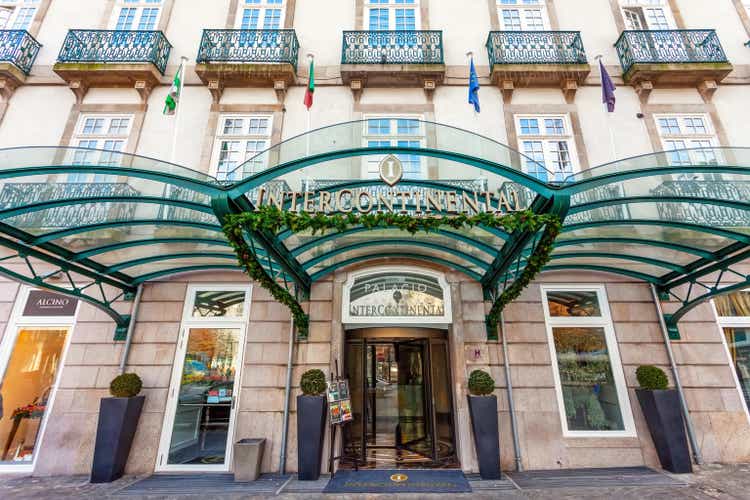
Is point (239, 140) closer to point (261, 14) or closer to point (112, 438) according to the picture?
point (261, 14)

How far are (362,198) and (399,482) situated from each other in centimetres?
464

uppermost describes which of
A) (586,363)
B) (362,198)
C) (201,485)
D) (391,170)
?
(391,170)

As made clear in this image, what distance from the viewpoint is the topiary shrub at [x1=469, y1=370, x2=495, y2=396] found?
5930 millimetres

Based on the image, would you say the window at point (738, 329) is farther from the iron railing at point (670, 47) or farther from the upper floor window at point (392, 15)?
the upper floor window at point (392, 15)

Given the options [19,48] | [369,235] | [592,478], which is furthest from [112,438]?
[19,48]

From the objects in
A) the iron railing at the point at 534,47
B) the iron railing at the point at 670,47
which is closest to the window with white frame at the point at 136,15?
the iron railing at the point at 534,47

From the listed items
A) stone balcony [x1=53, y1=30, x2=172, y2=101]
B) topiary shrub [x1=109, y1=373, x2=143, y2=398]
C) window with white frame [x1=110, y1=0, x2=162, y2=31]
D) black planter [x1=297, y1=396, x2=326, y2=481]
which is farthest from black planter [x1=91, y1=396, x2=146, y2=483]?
window with white frame [x1=110, y1=0, x2=162, y2=31]

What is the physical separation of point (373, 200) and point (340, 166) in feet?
2.35

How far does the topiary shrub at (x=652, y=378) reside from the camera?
6016 mm

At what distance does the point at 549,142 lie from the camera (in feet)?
27.1

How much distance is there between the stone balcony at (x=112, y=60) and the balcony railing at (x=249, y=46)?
1.17 m

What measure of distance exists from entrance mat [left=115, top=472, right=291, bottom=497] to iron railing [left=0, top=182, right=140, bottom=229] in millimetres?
4292

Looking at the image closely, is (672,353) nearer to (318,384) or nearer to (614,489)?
(614,489)

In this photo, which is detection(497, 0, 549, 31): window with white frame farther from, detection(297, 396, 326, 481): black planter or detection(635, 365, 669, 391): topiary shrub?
detection(297, 396, 326, 481): black planter
